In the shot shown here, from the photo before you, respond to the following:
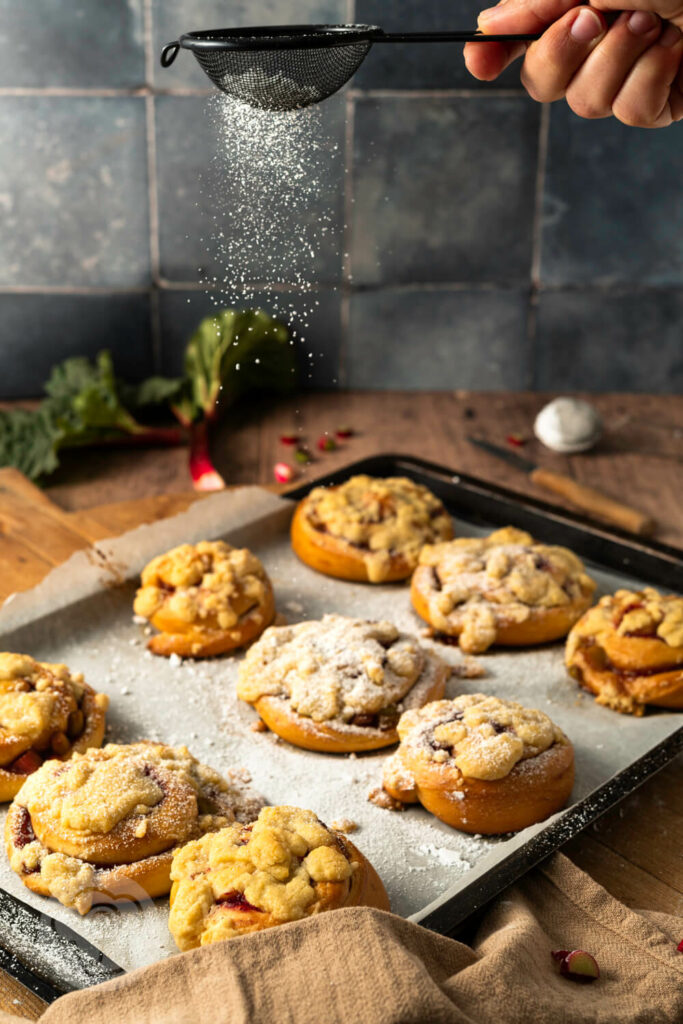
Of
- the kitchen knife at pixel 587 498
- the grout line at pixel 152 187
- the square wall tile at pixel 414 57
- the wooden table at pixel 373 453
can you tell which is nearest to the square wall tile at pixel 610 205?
the square wall tile at pixel 414 57

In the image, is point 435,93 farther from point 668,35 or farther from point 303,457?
point 668,35

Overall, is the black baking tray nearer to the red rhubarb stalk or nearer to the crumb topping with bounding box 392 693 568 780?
the crumb topping with bounding box 392 693 568 780

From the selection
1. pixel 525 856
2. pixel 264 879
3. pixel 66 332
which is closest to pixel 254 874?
pixel 264 879

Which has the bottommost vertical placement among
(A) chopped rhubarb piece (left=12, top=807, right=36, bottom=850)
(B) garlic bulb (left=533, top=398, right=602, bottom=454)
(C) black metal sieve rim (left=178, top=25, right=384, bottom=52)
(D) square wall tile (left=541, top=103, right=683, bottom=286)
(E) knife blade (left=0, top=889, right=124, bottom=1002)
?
A: (E) knife blade (left=0, top=889, right=124, bottom=1002)

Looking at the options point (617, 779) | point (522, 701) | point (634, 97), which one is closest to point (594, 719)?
point (522, 701)

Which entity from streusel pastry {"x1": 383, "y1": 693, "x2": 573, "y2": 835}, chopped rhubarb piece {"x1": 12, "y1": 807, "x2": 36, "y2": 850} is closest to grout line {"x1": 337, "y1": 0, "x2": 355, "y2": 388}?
streusel pastry {"x1": 383, "y1": 693, "x2": 573, "y2": 835}
